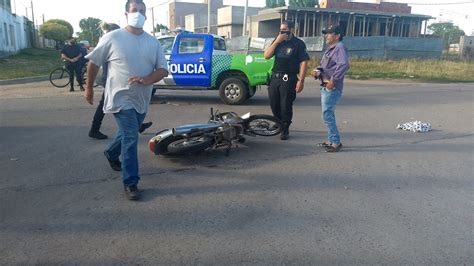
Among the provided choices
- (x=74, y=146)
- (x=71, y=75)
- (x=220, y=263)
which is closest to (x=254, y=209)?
(x=220, y=263)

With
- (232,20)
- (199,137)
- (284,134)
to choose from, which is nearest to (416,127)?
(284,134)

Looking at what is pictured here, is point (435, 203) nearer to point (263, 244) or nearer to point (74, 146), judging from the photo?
point (263, 244)

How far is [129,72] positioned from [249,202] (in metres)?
1.78

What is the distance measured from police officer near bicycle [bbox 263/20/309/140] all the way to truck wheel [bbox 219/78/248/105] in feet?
12.1

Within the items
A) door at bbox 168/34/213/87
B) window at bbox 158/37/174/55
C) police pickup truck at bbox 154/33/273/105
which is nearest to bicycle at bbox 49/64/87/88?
window at bbox 158/37/174/55

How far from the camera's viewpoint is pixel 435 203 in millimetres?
4270

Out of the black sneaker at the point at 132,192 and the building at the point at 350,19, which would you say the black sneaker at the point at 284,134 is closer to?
the black sneaker at the point at 132,192

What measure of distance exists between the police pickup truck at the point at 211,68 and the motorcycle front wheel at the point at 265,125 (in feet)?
11.8

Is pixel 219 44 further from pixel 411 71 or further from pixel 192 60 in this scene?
pixel 411 71

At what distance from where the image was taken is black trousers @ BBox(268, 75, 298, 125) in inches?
262

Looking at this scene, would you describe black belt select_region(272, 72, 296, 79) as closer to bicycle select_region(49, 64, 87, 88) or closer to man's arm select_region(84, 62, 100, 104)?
man's arm select_region(84, 62, 100, 104)

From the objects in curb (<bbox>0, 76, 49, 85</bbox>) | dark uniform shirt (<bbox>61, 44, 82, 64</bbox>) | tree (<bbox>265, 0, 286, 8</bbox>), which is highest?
tree (<bbox>265, 0, 286, 8</bbox>)

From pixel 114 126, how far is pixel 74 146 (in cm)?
157

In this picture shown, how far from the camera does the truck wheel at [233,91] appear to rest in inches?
412
